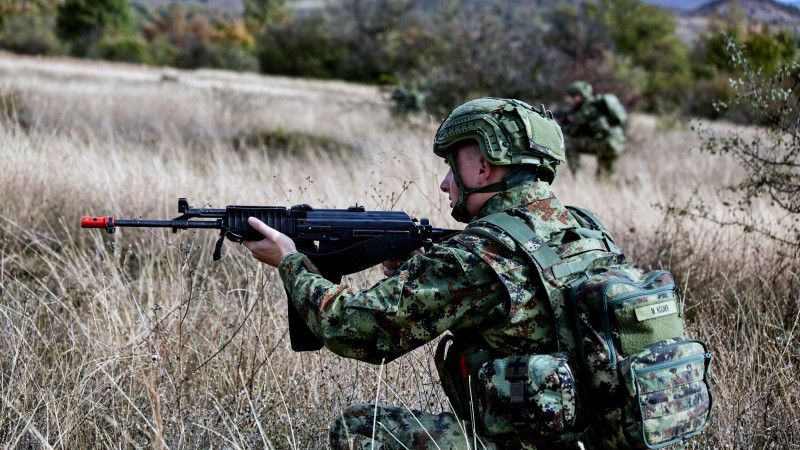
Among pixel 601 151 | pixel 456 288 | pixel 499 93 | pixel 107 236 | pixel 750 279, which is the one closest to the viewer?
pixel 456 288

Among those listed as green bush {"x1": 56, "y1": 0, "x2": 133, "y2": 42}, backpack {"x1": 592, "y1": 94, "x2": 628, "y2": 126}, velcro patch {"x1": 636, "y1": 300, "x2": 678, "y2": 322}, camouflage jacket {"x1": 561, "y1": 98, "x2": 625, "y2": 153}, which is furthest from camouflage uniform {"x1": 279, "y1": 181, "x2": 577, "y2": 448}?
green bush {"x1": 56, "y1": 0, "x2": 133, "y2": 42}

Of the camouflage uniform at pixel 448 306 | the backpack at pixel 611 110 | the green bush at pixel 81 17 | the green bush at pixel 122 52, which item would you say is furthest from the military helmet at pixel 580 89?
the green bush at pixel 81 17

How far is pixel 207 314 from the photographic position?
3.60 m

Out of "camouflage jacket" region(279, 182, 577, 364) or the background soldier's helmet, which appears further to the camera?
the background soldier's helmet

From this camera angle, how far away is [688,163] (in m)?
11.7

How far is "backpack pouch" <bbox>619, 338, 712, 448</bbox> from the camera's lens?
1.95 m

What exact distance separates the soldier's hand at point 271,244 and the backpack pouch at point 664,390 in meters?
1.21

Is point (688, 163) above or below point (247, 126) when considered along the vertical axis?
below

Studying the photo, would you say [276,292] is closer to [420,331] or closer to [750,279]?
[420,331]

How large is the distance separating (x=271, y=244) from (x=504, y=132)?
0.93m

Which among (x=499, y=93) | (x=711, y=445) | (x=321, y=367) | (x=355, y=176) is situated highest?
(x=499, y=93)

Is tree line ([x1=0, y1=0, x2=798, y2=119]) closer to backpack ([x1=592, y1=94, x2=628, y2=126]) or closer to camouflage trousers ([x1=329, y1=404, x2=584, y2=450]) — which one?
backpack ([x1=592, y1=94, x2=628, y2=126])

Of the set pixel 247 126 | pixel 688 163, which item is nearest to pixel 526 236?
pixel 688 163

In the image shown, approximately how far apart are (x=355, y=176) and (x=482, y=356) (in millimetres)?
5296
